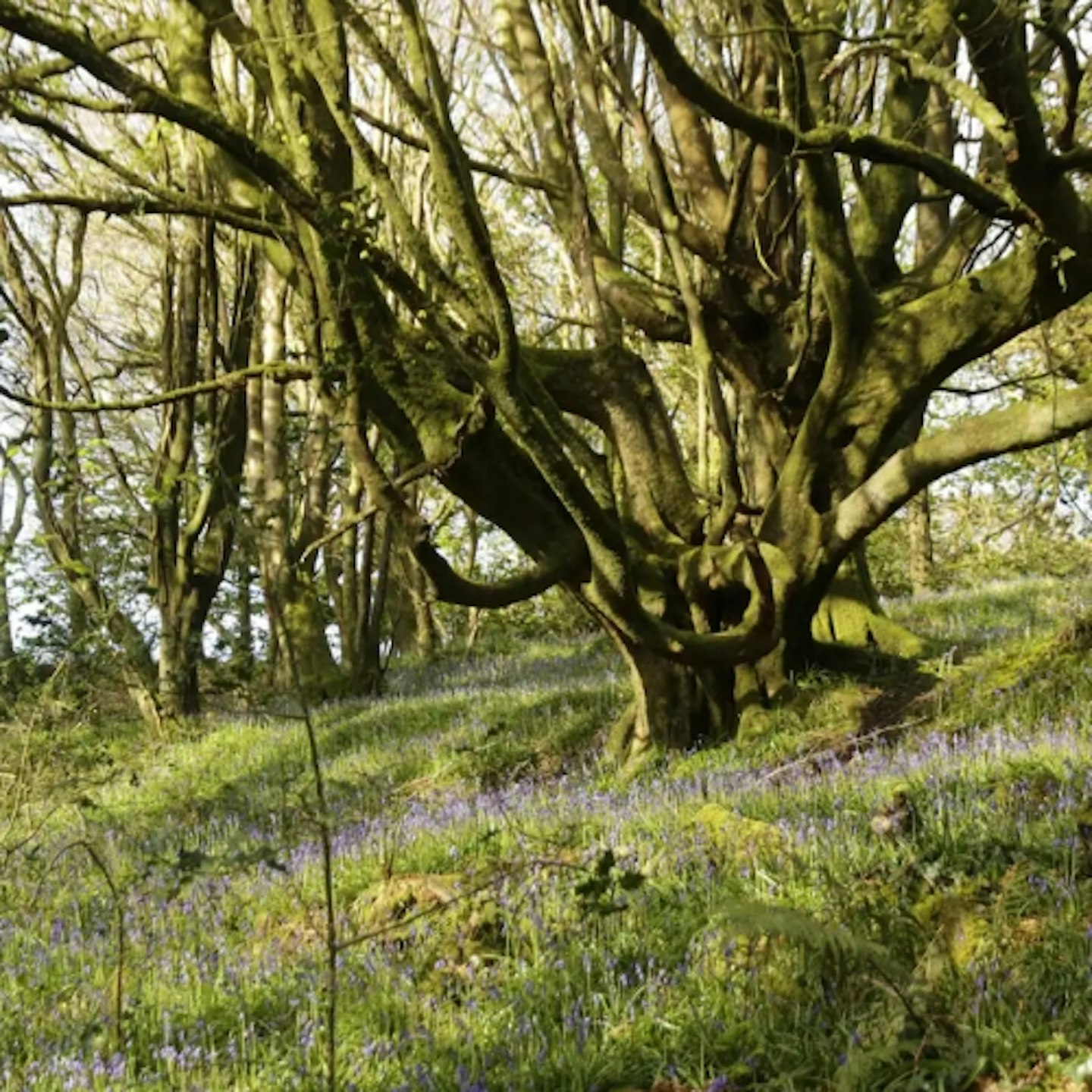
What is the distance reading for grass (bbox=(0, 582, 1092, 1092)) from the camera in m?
2.64

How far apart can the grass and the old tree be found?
1.23m

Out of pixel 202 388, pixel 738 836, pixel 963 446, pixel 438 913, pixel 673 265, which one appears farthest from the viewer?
pixel 673 265

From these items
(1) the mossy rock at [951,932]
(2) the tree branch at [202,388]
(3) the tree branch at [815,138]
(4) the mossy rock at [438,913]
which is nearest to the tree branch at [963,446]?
(3) the tree branch at [815,138]

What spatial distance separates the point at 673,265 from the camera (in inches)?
309

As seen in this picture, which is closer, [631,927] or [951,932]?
[951,932]

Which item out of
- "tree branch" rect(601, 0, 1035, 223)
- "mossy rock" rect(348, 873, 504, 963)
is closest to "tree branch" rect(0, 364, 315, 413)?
"tree branch" rect(601, 0, 1035, 223)

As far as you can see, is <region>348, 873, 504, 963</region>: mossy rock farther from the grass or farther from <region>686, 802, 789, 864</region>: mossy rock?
<region>686, 802, 789, 864</region>: mossy rock

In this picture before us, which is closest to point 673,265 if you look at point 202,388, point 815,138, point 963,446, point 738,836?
point 815,138

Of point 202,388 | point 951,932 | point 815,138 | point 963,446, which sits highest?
point 815,138

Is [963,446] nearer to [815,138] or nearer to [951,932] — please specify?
[815,138]

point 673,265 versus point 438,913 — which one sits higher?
point 673,265

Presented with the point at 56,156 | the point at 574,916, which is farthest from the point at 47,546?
the point at 574,916

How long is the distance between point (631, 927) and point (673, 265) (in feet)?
18.2

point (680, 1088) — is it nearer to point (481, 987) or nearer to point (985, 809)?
point (481, 987)
